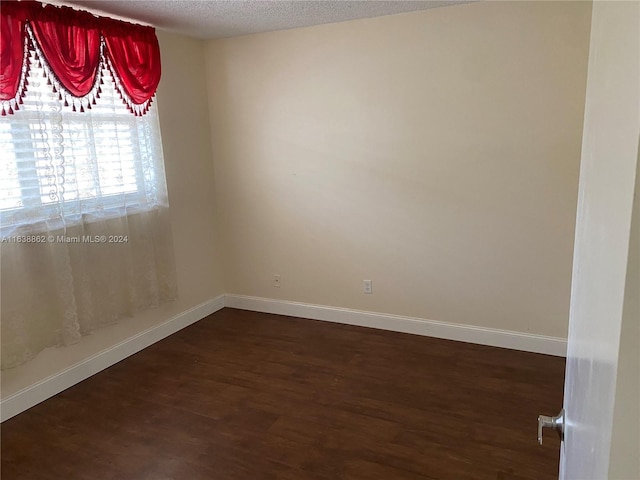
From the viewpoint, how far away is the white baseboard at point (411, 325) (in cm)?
320

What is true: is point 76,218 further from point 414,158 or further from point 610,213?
point 610,213

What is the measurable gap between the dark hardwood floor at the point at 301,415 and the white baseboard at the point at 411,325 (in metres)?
0.08

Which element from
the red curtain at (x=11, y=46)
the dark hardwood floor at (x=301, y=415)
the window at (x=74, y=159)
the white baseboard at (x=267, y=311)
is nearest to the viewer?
the dark hardwood floor at (x=301, y=415)

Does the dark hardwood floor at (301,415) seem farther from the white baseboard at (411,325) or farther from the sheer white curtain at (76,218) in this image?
the sheer white curtain at (76,218)

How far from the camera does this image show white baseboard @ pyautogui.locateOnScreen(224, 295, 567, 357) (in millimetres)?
3201

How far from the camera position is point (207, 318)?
406 centimetres

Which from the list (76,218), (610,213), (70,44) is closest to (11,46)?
(70,44)

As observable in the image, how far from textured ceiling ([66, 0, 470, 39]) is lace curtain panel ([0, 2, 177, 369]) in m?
0.29

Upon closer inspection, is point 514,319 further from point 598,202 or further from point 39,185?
point 39,185

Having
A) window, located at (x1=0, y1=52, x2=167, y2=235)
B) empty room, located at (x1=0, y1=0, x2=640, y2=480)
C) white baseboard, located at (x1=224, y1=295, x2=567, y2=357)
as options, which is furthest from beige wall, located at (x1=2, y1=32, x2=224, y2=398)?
white baseboard, located at (x1=224, y1=295, x2=567, y2=357)

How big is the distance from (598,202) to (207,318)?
3.82 m

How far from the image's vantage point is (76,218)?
2838mm

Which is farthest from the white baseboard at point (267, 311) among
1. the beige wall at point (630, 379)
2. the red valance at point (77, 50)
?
the beige wall at point (630, 379)

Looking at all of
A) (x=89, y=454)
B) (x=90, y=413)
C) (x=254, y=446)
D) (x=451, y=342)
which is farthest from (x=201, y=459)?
(x=451, y=342)
